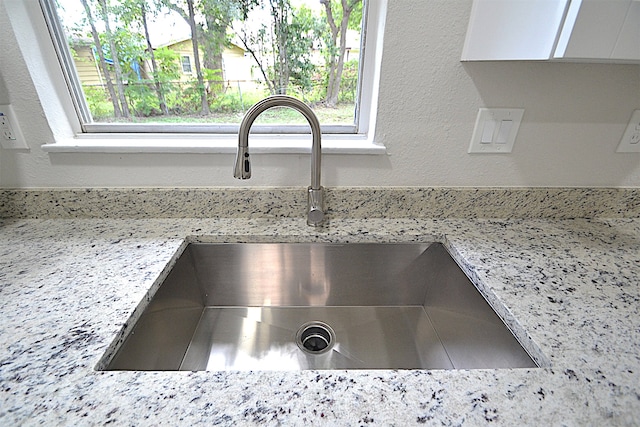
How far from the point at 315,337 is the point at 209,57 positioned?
0.82 metres

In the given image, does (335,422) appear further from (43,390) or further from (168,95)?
(168,95)

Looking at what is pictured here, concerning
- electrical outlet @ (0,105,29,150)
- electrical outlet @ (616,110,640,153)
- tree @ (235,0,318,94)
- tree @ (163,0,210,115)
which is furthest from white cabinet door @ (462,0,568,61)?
electrical outlet @ (0,105,29,150)

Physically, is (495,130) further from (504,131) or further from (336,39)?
(336,39)

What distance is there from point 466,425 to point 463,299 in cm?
40

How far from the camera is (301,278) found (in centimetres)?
87

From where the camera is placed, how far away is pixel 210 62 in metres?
0.83

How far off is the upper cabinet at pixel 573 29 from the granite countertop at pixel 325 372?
429mm

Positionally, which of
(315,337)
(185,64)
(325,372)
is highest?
(185,64)

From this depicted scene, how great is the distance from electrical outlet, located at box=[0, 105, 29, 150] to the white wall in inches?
0.7

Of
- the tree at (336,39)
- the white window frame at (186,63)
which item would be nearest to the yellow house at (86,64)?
the white window frame at (186,63)

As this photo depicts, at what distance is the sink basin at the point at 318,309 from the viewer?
0.73 metres

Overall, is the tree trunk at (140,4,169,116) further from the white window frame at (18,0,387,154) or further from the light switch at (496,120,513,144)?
the light switch at (496,120,513,144)

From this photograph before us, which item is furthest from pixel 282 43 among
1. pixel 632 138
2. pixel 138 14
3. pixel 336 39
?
pixel 632 138

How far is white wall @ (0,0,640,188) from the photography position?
0.73 metres
